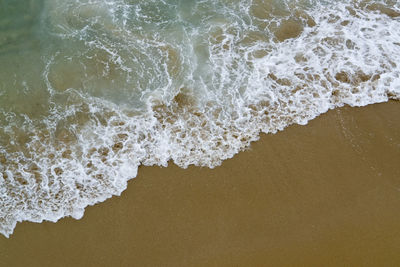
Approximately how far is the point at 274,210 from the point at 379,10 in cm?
762

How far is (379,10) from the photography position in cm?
1098

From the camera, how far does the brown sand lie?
7.02m

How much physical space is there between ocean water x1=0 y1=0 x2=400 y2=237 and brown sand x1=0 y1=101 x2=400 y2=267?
445mm

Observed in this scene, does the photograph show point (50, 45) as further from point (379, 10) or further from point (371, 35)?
point (379, 10)

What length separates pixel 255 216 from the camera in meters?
7.39

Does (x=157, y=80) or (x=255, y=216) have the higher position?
(x=157, y=80)

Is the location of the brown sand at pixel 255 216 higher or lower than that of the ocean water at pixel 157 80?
lower

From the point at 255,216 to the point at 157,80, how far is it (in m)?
4.37

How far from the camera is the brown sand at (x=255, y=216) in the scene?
7.02 metres

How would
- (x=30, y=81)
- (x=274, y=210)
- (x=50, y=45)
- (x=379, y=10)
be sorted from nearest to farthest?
(x=274, y=210) → (x=30, y=81) → (x=50, y=45) → (x=379, y=10)

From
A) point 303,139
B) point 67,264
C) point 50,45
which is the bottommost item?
point 67,264

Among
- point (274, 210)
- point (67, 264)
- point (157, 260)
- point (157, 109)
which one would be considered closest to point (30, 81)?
point (157, 109)

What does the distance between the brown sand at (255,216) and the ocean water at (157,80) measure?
0.44 metres

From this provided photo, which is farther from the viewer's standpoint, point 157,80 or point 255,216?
point 157,80
